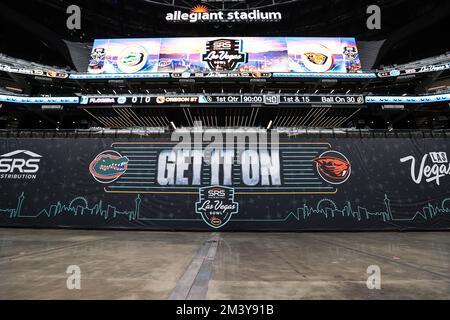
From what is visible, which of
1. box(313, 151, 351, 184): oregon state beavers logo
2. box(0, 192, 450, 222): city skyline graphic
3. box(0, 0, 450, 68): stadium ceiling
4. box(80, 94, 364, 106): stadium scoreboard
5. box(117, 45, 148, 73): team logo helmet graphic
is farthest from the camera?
box(0, 0, 450, 68): stadium ceiling

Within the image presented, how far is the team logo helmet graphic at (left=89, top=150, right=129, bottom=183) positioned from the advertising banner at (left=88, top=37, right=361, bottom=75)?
16.8 m

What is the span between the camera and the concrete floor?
2.70 meters

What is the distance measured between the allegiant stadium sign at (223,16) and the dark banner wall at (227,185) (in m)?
22.3

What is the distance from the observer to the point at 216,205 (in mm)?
9570

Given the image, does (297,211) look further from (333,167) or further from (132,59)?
(132,59)

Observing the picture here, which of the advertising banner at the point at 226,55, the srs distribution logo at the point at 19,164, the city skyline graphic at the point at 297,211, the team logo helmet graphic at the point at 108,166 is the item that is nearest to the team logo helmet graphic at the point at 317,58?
the advertising banner at the point at 226,55

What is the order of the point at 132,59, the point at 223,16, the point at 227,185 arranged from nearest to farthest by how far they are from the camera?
the point at 227,185
the point at 132,59
the point at 223,16

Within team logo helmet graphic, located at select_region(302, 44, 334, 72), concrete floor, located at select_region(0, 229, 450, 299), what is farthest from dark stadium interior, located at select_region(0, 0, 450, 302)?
team logo helmet graphic, located at select_region(302, 44, 334, 72)

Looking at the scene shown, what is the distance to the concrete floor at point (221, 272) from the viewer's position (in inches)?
106

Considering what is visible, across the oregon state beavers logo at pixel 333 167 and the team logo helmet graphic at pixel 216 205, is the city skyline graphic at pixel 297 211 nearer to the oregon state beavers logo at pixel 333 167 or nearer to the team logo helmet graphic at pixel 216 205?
the team logo helmet graphic at pixel 216 205

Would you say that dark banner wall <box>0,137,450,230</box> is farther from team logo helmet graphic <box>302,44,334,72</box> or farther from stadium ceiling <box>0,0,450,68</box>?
stadium ceiling <box>0,0,450,68</box>

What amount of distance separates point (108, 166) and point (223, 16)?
79.7 feet

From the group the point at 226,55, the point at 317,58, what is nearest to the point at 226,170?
the point at 226,55
